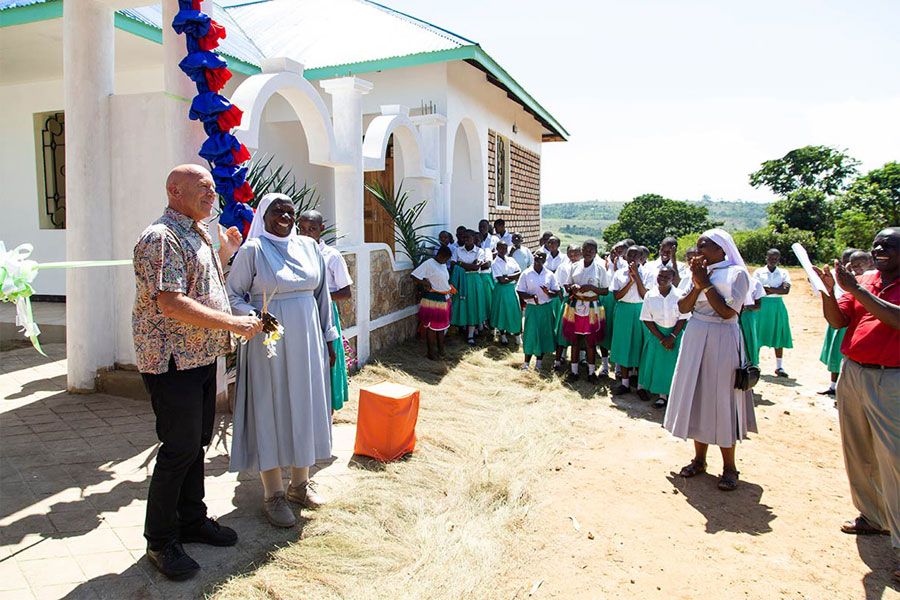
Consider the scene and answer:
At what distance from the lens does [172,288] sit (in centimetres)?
262

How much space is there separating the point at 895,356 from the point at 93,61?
6293 millimetres

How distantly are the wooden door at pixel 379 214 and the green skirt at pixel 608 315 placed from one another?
4.73 m

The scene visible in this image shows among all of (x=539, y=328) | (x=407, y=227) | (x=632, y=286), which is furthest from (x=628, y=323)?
(x=407, y=227)

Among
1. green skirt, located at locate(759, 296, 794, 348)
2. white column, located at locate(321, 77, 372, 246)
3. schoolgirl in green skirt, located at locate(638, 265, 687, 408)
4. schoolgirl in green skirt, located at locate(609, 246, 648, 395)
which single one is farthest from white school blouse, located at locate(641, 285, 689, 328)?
white column, located at locate(321, 77, 372, 246)

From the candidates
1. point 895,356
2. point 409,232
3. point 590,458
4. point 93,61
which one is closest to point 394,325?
point 409,232

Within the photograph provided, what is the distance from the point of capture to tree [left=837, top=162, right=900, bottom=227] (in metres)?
19.6

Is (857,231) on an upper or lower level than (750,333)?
upper

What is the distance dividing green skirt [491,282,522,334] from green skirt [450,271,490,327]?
0.73ft

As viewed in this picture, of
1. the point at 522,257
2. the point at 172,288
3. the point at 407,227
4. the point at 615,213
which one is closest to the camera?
the point at 172,288

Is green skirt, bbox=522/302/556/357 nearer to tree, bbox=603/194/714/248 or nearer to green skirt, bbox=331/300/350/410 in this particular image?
green skirt, bbox=331/300/350/410

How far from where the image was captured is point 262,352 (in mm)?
3322

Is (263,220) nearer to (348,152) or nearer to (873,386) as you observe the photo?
(873,386)

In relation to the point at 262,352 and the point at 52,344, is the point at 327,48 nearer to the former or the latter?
the point at 52,344

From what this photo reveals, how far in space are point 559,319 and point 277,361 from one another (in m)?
4.85
